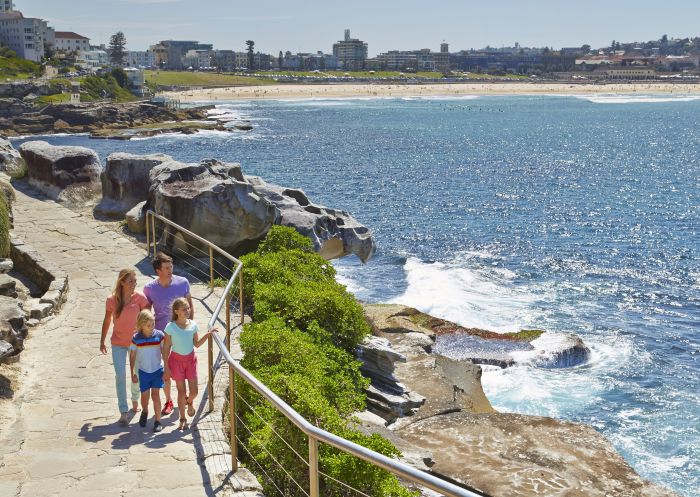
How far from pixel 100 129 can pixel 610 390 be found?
92.6m

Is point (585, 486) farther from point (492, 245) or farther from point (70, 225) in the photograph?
point (492, 245)

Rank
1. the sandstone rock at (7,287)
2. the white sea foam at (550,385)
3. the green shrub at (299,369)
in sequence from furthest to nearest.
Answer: the white sea foam at (550,385) → the sandstone rock at (7,287) → the green shrub at (299,369)

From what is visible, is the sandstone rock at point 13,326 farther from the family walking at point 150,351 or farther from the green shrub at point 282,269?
the green shrub at point 282,269

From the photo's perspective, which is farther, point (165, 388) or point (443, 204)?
point (443, 204)

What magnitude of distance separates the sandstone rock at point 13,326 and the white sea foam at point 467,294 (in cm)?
1632

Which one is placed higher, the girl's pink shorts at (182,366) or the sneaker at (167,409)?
the girl's pink shorts at (182,366)

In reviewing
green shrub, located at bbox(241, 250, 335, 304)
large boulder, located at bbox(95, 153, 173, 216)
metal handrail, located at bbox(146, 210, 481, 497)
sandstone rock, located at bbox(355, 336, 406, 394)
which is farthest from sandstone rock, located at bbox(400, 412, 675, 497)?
large boulder, located at bbox(95, 153, 173, 216)

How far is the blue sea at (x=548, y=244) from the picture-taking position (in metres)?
20.3

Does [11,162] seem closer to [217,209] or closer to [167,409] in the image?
[217,209]

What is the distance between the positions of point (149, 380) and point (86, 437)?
97 centimetres

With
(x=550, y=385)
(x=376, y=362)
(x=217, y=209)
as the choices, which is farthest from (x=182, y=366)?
(x=550, y=385)

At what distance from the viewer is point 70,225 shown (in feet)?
66.0

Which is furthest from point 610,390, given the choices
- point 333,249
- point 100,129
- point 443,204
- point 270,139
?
point 100,129

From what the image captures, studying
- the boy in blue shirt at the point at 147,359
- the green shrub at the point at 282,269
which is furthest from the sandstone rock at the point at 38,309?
the boy in blue shirt at the point at 147,359
